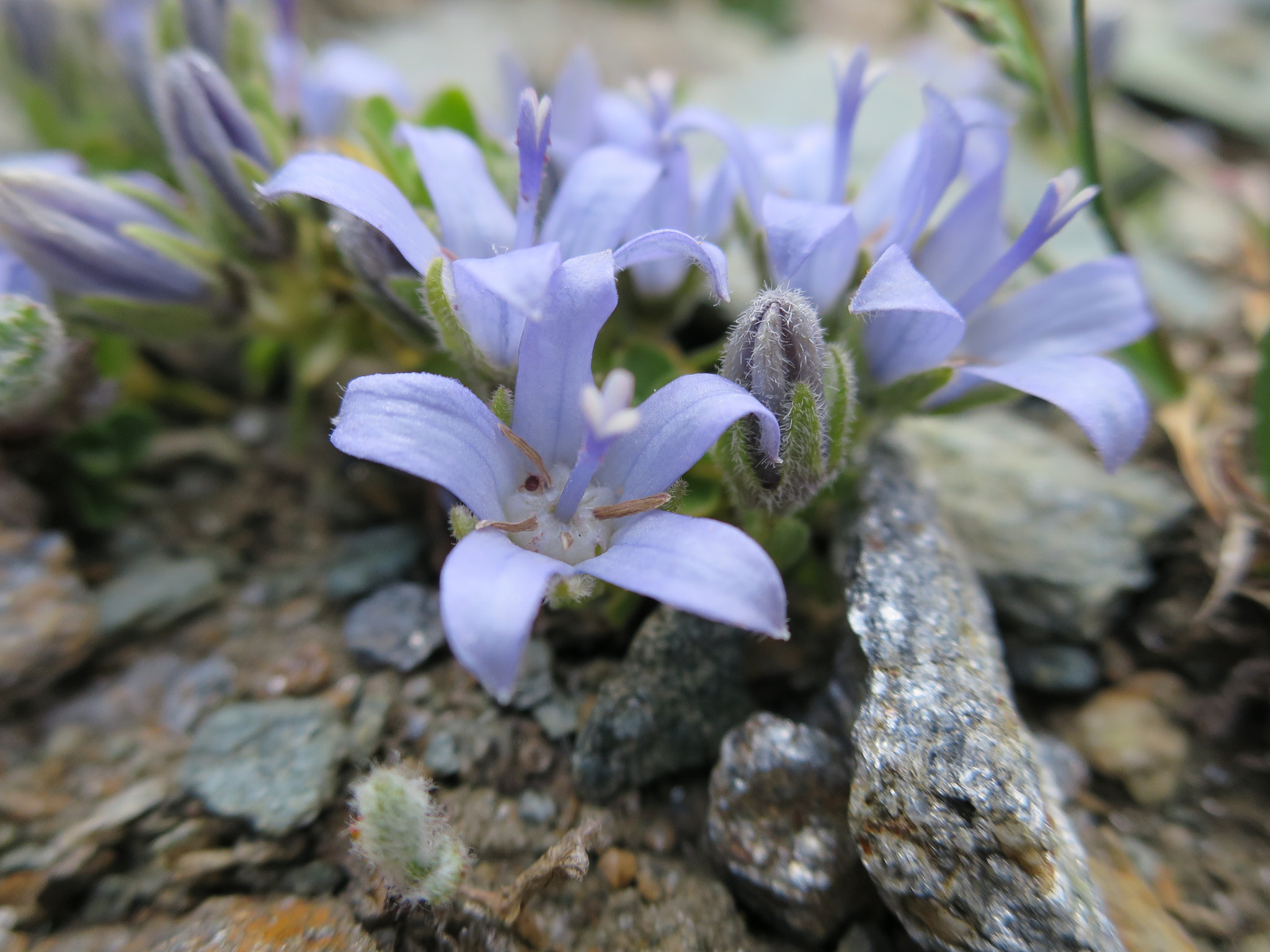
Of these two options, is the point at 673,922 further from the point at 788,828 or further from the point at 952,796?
the point at 952,796

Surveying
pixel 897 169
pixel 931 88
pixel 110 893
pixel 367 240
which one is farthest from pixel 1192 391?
pixel 110 893

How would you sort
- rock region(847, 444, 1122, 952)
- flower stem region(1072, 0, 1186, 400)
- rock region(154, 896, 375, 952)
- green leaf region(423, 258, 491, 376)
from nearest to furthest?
rock region(847, 444, 1122, 952) → rock region(154, 896, 375, 952) → green leaf region(423, 258, 491, 376) → flower stem region(1072, 0, 1186, 400)

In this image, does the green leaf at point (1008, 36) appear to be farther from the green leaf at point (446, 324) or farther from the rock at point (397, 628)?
the rock at point (397, 628)

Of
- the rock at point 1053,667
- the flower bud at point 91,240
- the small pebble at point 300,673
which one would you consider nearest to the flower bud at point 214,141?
the flower bud at point 91,240

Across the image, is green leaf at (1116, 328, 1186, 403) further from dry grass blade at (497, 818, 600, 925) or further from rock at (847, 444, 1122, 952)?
dry grass blade at (497, 818, 600, 925)

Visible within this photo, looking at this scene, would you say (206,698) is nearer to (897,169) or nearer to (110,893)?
(110,893)

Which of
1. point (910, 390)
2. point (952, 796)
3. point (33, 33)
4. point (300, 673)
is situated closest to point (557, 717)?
point (300, 673)

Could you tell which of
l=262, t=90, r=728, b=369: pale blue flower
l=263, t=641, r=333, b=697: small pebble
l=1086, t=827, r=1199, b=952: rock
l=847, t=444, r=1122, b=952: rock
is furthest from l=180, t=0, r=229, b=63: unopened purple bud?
l=1086, t=827, r=1199, b=952: rock
